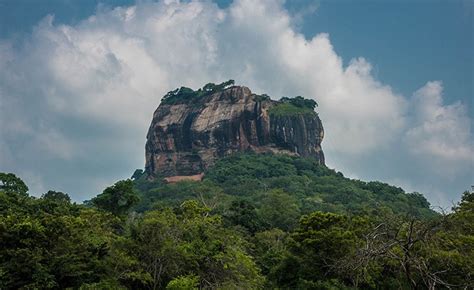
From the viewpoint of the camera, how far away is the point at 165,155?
10950 cm

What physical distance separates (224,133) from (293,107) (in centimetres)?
1788

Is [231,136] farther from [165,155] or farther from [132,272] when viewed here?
[132,272]

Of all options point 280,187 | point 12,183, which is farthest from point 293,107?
point 12,183

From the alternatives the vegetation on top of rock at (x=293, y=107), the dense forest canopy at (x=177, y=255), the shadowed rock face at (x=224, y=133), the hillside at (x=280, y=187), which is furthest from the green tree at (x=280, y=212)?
Result: the vegetation on top of rock at (x=293, y=107)

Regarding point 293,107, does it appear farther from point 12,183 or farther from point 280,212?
point 12,183

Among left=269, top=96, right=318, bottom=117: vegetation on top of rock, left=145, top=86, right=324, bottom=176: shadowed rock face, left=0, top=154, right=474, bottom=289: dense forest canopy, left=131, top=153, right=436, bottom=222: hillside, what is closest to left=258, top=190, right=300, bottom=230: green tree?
left=131, top=153, right=436, bottom=222: hillside

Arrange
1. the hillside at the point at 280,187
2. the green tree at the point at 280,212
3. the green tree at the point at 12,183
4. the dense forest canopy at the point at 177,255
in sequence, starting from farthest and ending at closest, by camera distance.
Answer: the hillside at the point at 280,187 < the green tree at the point at 280,212 < the green tree at the point at 12,183 < the dense forest canopy at the point at 177,255

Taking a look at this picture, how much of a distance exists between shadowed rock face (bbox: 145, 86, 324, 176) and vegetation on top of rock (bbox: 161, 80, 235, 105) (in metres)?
1.74

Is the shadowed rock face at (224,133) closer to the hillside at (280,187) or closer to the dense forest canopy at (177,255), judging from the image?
the hillside at (280,187)

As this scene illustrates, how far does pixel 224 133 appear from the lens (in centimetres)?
10425

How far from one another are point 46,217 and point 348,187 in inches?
2616

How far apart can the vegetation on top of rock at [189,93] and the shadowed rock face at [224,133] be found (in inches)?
68.3

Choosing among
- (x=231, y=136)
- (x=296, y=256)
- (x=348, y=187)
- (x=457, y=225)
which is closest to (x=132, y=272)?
(x=296, y=256)

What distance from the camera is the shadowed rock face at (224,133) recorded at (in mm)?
104438
